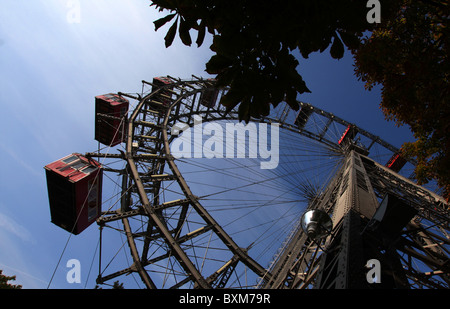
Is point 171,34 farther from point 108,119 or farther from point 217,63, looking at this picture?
point 108,119

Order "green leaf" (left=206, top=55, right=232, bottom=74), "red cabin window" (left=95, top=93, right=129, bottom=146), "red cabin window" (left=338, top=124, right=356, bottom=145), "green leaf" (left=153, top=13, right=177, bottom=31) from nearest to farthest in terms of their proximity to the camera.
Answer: "green leaf" (left=206, top=55, right=232, bottom=74)
"green leaf" (left=153, top=13, right=177, bottom=31)
"red cabin window" (left=95, top=93, right=129, bottom=146)
"red cabin window" (left=338, top=124, right=356, bottom=145)

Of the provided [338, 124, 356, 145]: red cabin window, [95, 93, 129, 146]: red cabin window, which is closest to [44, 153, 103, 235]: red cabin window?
[95, 93, 129, 146]: red cabin window

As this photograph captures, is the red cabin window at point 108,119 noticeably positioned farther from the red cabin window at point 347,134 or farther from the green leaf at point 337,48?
the red cabin window at point 347,134

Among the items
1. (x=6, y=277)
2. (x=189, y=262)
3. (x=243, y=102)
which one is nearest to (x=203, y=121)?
(x=189, y=262)

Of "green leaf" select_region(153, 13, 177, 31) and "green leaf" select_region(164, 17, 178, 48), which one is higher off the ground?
"green leaf" select_region(153, 13, 177, 31)

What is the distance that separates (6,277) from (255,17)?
1898cm

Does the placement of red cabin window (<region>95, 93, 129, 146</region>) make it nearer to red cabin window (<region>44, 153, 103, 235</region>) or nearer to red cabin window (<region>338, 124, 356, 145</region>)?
red cabin window (<region>44, 153, 103, 235</region>)

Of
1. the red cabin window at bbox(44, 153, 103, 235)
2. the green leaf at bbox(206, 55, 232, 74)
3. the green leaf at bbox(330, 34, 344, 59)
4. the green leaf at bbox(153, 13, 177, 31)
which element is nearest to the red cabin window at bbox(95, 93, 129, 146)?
the red cabin window at bbox(44, 153, 103, 235)

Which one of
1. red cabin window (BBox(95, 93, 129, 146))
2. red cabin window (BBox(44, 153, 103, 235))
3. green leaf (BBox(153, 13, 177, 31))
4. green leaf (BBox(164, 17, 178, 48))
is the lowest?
green leaf (BBox(164, 17, 178, 48))

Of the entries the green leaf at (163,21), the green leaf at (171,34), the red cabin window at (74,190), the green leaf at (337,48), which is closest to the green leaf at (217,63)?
the green leaf at (171,34)

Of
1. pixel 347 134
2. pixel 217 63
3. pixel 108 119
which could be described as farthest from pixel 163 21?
pixel 347 134

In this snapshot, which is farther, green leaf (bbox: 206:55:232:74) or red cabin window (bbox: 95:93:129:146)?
red cabin window (bbox: 95:93:129:146)

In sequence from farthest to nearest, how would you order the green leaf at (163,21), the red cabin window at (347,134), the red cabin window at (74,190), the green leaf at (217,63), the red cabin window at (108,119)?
the red cabin window at (347,134) → the red cabin window at (108,119) → the red cabin window at (74,190) → the green leaf at (163,21) → the green leaf at (217,63)

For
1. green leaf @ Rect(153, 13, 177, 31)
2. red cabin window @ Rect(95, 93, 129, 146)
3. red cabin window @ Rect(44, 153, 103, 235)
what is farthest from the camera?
red cabin window @ Rect(95, 93, 129, 146)
